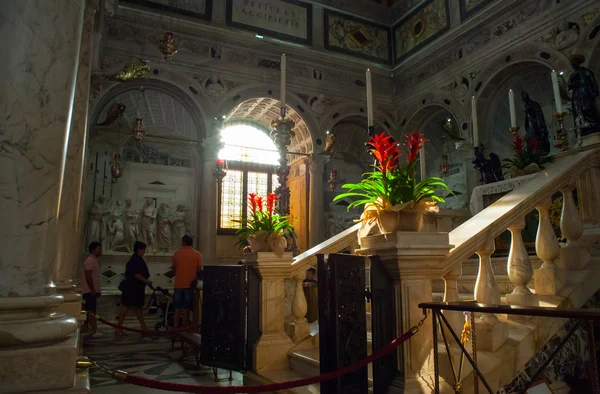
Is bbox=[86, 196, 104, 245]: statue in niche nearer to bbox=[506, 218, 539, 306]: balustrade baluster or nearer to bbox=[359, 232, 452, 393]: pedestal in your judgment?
bbox=[359, 232, 452, 393]: pedestal

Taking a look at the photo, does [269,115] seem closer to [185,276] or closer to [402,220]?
[185,276]

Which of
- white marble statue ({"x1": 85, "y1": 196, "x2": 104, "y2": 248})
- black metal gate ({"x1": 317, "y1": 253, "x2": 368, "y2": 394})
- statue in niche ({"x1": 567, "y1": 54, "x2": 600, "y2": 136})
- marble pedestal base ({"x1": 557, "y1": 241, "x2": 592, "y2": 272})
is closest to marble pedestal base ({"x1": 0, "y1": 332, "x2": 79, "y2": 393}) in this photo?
black metal gate ({"x1": 317, "y1": 253, "x2": 368, "y2": 394})

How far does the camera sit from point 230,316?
12.5 ft

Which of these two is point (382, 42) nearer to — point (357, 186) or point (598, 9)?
point (598, 9)

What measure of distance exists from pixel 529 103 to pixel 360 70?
5.80 meters

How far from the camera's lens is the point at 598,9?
8086 mm

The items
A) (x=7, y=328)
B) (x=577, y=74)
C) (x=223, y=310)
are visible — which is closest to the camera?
(x=7, y=328)

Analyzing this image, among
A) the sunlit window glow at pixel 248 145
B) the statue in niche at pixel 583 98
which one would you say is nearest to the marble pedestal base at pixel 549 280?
the statue in niche at pixel 583 98

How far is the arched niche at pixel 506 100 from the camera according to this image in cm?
982

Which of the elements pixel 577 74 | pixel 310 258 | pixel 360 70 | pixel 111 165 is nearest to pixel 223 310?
pixel 310 258

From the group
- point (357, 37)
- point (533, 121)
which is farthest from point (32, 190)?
point (357, 37)

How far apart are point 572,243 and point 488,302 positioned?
103 centimetres

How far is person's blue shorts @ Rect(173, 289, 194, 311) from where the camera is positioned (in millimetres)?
6004

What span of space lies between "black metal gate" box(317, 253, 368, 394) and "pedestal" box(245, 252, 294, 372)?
1383mm
